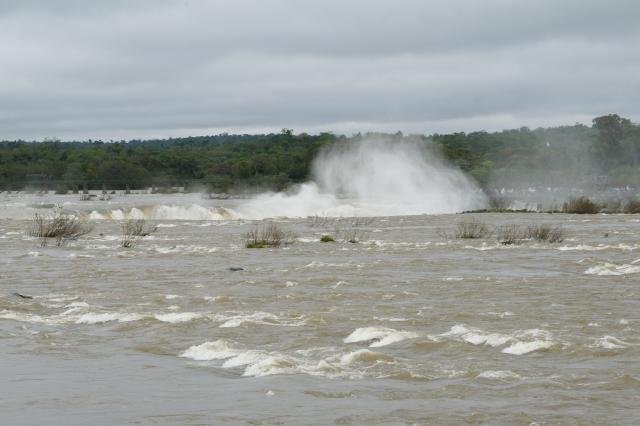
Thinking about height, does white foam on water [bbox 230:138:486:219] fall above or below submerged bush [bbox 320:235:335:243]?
above

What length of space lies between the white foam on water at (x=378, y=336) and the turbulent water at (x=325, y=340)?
5 centimetres

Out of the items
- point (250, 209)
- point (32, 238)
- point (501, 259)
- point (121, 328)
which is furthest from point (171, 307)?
point (250, 209)

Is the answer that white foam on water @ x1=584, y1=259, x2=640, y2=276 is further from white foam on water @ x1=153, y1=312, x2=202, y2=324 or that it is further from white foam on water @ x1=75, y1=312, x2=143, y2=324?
white foam on water @ x1=75, y1=312, x2=143, y2=324

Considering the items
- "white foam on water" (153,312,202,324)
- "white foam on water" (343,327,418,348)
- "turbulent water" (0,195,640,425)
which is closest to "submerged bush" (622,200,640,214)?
"turbulent water" (0,195,640,425)

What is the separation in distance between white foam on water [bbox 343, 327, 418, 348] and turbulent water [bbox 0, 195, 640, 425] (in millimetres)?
51

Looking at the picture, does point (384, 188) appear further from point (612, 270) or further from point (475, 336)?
point (475, 336)

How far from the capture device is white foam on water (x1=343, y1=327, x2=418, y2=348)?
14125 mm

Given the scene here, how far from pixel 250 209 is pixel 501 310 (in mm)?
55622

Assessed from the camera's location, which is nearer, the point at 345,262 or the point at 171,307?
the point at 171,307

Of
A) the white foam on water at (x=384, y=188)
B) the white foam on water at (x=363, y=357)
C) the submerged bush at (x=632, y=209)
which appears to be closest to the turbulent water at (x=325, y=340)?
the white foam on water at (x=363, y=357)

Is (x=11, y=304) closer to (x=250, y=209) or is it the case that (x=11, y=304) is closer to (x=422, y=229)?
(x=422, y=229)

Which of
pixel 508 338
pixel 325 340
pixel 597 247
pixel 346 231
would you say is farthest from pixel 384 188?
pixel 508 338

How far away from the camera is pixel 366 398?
10.5 meters

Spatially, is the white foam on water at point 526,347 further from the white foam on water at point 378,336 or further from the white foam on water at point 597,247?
the white foam on water at point 597,247
